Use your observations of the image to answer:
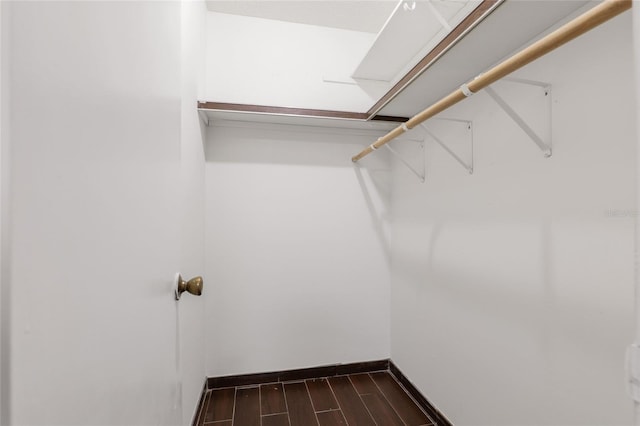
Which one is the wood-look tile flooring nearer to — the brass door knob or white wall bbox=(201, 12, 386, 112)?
the brass door knob

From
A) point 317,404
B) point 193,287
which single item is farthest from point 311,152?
point 317,404

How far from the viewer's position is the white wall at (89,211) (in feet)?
0.94

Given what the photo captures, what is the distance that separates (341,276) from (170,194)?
1.42 metres

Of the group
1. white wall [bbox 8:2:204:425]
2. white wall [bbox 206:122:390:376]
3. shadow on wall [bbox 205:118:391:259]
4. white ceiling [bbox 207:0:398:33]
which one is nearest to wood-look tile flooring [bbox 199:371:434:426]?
white wall [bbox 206:122:390:376]

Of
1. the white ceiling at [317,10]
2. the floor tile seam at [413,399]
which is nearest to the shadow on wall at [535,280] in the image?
the floor tile seam at [413,399]

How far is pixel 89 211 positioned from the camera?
398 mm

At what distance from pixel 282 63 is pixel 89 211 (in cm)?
181

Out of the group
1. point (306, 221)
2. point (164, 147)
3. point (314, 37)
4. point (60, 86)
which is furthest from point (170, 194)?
point (314, 37)

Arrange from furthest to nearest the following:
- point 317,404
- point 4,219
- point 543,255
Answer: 1. point 317,404
2. point 543,255
3. point 4,219

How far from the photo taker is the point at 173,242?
827mm

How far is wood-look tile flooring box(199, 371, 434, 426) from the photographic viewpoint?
150 cm

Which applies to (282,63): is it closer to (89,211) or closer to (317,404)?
(89,211)

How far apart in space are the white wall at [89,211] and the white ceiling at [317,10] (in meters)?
1.28

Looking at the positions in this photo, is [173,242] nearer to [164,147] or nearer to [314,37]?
[164,147]
